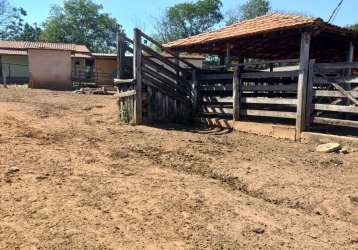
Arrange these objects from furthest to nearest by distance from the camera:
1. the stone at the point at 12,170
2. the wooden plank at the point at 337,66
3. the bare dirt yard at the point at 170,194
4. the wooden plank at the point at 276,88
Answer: the wooden plank at the point at 276,88 → the wooden plank at the point at 337,66 → the stone at the point at 12,170 → the bare dirt yard at the point at 170,194

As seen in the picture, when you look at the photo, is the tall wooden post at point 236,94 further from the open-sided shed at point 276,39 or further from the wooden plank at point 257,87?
the open-sided shed at point 276,39

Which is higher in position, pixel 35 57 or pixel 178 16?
pixel 178 16

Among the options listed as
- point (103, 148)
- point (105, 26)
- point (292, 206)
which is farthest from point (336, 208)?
point (105, 26)

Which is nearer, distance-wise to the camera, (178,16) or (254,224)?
(254,224)

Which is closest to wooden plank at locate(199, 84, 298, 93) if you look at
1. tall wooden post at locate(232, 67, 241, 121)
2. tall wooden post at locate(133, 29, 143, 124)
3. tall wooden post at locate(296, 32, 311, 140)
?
tall wooden post at locate(232, 67, 241, 121)

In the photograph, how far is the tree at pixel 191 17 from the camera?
178 ft

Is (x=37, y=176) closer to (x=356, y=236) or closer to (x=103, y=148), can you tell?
(x=103, y=148)

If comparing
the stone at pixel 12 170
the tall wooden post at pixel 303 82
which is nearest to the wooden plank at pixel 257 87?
the tall wooden post at pixel 303 82

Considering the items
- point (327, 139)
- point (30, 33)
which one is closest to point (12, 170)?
point (327, 139)

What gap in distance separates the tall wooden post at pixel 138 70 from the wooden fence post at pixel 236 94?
250cm

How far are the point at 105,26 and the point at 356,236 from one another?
6486cm

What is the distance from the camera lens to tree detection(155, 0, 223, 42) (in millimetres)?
54281

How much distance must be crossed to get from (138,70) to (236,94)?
8.73 ft

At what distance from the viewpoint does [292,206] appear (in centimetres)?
470
